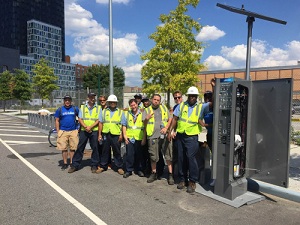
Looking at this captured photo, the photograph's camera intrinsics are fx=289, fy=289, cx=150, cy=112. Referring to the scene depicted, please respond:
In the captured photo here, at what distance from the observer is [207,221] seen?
13.7 ft

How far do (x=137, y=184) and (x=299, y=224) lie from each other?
3070 millimetres

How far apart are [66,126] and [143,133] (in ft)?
6.85

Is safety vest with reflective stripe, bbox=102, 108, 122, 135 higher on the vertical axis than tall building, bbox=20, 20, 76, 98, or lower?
lower

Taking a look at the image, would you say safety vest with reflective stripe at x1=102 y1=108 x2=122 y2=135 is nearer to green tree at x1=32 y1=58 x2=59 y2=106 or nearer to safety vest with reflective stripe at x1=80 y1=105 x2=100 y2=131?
safety vest with reflective stripe at x1=80 y1=105 x2=100 y2=131

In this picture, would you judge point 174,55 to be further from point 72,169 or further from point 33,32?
point 33,32

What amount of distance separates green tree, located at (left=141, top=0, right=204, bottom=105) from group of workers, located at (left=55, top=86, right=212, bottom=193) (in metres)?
6.15

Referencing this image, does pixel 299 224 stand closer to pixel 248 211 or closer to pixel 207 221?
pixel 248 211

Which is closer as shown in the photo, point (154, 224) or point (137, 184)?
point (154, 224)

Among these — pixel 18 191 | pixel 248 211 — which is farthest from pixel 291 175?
pixel 18 191

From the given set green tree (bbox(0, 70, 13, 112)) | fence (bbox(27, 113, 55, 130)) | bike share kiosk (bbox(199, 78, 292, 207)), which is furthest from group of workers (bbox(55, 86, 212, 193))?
green tree (bbox(0, 70, 13, 112))

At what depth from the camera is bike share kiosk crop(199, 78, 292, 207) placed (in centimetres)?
483

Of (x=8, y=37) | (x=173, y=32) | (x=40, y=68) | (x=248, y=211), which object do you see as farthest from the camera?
(x=8, y=37)

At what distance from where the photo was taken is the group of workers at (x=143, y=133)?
555 cm

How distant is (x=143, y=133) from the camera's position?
6.51 meters
